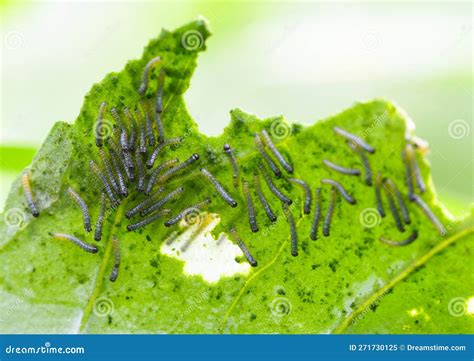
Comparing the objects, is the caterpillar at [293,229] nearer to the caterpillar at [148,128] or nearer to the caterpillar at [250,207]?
the caterpillar at [250,207]

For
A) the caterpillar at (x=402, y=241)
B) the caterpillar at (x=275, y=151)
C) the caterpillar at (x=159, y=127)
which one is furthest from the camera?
the caterpillar at (x=159, y=127)

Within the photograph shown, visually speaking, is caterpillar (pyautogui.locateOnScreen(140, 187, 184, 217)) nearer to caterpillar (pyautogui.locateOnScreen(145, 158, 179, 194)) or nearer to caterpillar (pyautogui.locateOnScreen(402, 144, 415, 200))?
caterpillar (pyautogui.locateOnScreen(145, 158, 179, 194))

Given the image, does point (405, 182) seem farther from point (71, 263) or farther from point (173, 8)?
point (173, 8)

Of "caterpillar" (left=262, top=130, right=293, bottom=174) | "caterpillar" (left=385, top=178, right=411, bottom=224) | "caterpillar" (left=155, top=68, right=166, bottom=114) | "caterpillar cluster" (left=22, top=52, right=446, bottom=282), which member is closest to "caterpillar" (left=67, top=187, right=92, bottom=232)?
"caterpillar cluster" (left=22, top=52, right=446, bottom=282)

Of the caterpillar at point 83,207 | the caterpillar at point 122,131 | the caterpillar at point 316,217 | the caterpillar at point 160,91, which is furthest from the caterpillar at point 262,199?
the caterpillar at point 83,207

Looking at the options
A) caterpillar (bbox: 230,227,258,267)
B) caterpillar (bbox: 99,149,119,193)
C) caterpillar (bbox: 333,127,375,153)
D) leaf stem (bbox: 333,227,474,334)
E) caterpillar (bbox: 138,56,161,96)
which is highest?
caterpillar (bbox: 138,56,161,96)

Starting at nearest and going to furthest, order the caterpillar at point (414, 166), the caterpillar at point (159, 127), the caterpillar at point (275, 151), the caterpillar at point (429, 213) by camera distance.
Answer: the caterpillar at point (414, 166), the caterpillar at point (429, 213), the caterpillar at point (275, 151), the caterpillar at point (159, 127)
